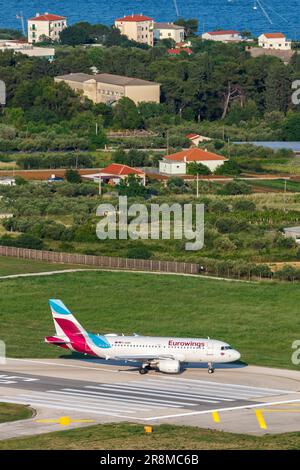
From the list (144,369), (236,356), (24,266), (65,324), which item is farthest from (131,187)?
(236,356)

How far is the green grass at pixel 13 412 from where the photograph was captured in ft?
318

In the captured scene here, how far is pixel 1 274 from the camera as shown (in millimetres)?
146625

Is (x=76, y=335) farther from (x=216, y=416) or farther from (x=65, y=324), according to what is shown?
(x=216, y=416)

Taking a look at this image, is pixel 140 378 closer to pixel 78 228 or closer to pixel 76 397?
pixel 76 397

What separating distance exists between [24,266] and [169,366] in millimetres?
44252

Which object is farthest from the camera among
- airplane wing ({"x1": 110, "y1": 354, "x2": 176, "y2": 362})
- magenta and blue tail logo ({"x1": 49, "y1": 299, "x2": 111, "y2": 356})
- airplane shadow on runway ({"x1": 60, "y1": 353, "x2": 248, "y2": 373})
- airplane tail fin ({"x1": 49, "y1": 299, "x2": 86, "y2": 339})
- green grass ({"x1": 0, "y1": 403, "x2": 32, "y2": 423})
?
airplane shadow on runway ({"x1": 60, "y1": 353, "x2": 248, "y2": 373})

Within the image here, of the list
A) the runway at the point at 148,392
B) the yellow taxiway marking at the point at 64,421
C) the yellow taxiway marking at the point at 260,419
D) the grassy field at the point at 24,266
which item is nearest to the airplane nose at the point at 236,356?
the runway at the point at 148,392

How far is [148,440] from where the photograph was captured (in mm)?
90500

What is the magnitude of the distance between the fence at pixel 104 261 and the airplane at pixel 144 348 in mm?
39237

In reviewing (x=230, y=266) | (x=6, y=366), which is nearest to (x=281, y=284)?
(x=230, y=266)

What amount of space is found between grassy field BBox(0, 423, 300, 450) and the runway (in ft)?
7.80

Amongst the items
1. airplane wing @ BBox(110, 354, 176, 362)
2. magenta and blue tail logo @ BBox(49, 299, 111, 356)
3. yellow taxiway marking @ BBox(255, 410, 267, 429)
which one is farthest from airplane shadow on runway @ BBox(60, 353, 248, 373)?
yellow taxiway marking @ BBox(255, 410, 267, 429)

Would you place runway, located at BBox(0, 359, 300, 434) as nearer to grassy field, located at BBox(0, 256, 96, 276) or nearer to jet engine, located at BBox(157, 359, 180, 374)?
jet engine, located at BBox(157, 359, 180, 374)

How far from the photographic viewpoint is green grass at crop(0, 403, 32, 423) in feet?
318
